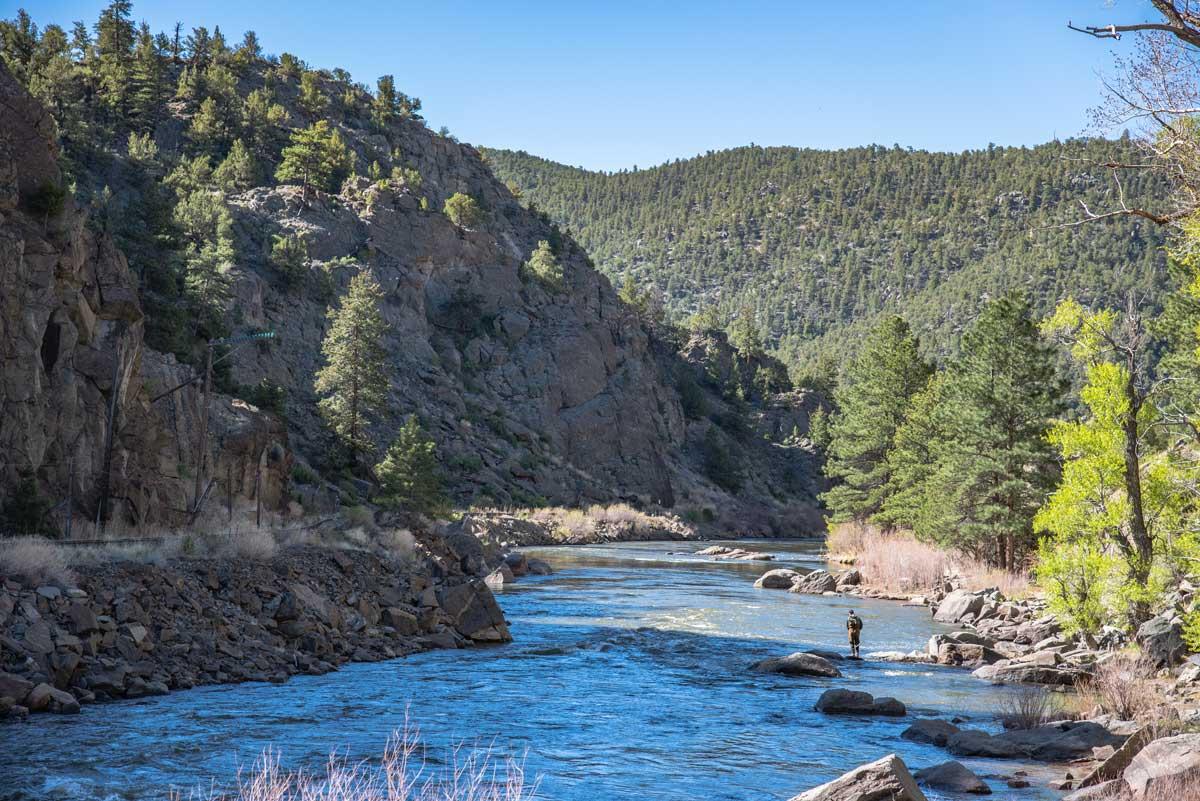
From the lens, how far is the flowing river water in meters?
14.0

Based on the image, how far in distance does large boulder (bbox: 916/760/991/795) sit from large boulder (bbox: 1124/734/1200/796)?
6.28ft

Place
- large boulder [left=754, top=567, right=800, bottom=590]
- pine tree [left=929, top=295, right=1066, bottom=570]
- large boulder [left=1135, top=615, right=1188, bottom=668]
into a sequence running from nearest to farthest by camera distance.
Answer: large boulder [left=1135, top=615, right=1188, bottom=668]
pine tree [left=929, top=295, right=1066, bottom=570]
large boulder [left=754, top=567, right=800, bottom=590]

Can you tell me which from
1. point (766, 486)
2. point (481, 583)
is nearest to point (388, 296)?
point (766, 486)

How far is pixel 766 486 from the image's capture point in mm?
118750

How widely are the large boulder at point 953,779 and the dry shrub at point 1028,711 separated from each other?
4.23 meters

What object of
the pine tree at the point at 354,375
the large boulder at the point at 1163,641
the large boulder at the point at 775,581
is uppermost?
the pine tree at the point at 354,375

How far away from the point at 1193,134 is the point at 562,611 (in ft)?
87.4

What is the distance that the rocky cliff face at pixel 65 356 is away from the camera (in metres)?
27.2

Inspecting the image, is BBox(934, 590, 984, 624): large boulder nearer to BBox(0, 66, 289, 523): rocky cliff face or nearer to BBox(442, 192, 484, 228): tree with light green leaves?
BBox(0, 66, 289, 523): rocky cliff face

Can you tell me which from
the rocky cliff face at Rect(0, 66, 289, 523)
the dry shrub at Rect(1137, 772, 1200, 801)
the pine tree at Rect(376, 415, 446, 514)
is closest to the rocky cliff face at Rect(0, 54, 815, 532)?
the rocky cliff face at Rect(0, 66, 289, 523)

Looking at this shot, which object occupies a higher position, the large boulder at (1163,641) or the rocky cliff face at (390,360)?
the rocky cliff face at (390,360)

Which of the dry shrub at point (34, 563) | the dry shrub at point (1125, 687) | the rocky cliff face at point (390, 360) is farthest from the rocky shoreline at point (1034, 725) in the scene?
the rocky cliff face at point (390, 360)

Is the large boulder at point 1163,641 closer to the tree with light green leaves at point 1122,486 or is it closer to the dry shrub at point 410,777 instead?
the tree with light green leaves at point 1122,486

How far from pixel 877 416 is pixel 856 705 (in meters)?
43.5
